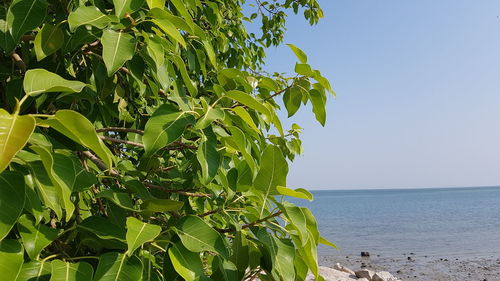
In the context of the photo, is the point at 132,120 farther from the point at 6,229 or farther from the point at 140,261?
the point at 6,229

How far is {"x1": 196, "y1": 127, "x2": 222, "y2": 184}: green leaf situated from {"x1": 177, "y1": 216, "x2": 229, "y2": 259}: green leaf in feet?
0.37

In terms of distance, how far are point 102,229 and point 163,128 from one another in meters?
0.30

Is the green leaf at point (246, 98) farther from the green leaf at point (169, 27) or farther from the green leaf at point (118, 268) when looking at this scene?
the green leaf at point (118, 268)

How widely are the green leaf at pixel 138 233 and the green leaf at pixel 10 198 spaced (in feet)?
0.76

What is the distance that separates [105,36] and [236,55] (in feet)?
9.74

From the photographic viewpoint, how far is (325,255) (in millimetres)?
23219

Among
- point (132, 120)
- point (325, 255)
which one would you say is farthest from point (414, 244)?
point (132, 120)

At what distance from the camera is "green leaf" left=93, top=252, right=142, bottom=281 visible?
40.7 inches

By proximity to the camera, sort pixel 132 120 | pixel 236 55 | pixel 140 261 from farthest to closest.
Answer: pixel 236 55, pixel 132 120, pixel 140 261

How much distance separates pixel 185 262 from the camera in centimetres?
113

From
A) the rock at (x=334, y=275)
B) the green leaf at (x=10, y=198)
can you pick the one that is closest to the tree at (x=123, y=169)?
the green leaf at (x=10, y=198)

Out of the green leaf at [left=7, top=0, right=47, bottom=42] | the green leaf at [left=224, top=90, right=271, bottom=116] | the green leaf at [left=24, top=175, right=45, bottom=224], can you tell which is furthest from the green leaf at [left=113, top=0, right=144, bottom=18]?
the green leaf at [left=24, top=175, right=45, bottom=224]

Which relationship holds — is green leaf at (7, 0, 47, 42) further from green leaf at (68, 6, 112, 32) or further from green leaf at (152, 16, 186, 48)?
green leaf at (152, 16, 186, 48)

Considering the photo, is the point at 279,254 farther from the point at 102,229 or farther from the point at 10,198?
the point at 10,198
